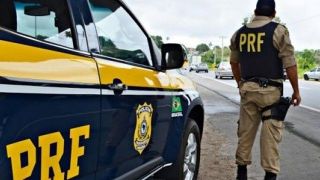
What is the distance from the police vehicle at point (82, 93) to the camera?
6.86ft

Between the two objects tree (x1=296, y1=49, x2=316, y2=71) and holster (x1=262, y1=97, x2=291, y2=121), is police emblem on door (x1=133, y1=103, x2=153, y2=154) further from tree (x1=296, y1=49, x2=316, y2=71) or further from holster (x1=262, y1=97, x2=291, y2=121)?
tree (x1=296, y1=49, x2=316, y2=71)

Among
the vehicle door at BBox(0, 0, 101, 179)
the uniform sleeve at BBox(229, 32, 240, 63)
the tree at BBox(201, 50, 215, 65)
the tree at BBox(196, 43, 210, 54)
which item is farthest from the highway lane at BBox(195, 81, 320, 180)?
the tree at BBox(196, 43, 210, 54)

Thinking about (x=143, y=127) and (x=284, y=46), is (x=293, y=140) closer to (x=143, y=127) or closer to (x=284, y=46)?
(x=284, y=46)

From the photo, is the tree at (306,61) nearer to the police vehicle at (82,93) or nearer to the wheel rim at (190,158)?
the wheel rim at (190,158)

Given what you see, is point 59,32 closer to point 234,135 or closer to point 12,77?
point 12,77

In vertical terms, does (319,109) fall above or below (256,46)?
below

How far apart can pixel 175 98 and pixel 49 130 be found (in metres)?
2.12

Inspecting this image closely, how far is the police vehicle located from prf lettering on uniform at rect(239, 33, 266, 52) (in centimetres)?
107

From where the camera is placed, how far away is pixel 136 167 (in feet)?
11.4

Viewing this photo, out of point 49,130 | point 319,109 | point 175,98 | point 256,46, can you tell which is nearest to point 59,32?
point 49,130

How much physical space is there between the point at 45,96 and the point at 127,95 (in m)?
0.96

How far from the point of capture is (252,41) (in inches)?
191

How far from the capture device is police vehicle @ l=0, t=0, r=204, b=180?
2090mm

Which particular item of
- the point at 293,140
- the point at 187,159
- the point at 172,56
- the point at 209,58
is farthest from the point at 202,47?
the point at 172,56
